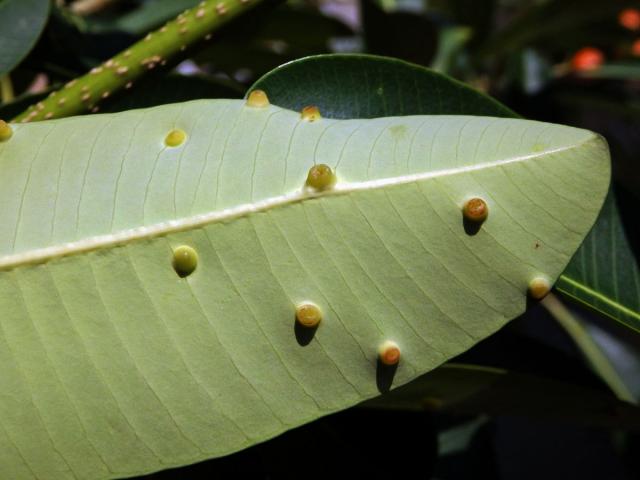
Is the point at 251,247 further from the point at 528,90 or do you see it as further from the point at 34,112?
the point at 528,90

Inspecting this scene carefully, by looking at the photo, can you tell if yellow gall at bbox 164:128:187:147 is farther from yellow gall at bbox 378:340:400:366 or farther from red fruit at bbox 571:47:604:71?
red fruit at bbox 571:47:604:71

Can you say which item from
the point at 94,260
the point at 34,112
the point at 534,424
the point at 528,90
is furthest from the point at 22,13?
the point at 528,90

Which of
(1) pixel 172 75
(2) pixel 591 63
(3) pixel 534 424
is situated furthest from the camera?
(2) pixel 591 63

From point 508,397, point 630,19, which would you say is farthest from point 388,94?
point 630,19

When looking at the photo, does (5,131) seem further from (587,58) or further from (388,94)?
(587,58)

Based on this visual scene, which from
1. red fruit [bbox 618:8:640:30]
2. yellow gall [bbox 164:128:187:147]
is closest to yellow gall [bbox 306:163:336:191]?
yellow gall [bbox 164:128:187:147]

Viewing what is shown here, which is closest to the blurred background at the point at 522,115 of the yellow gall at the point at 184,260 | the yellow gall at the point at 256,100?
the yellow gall at the point at 256,100
